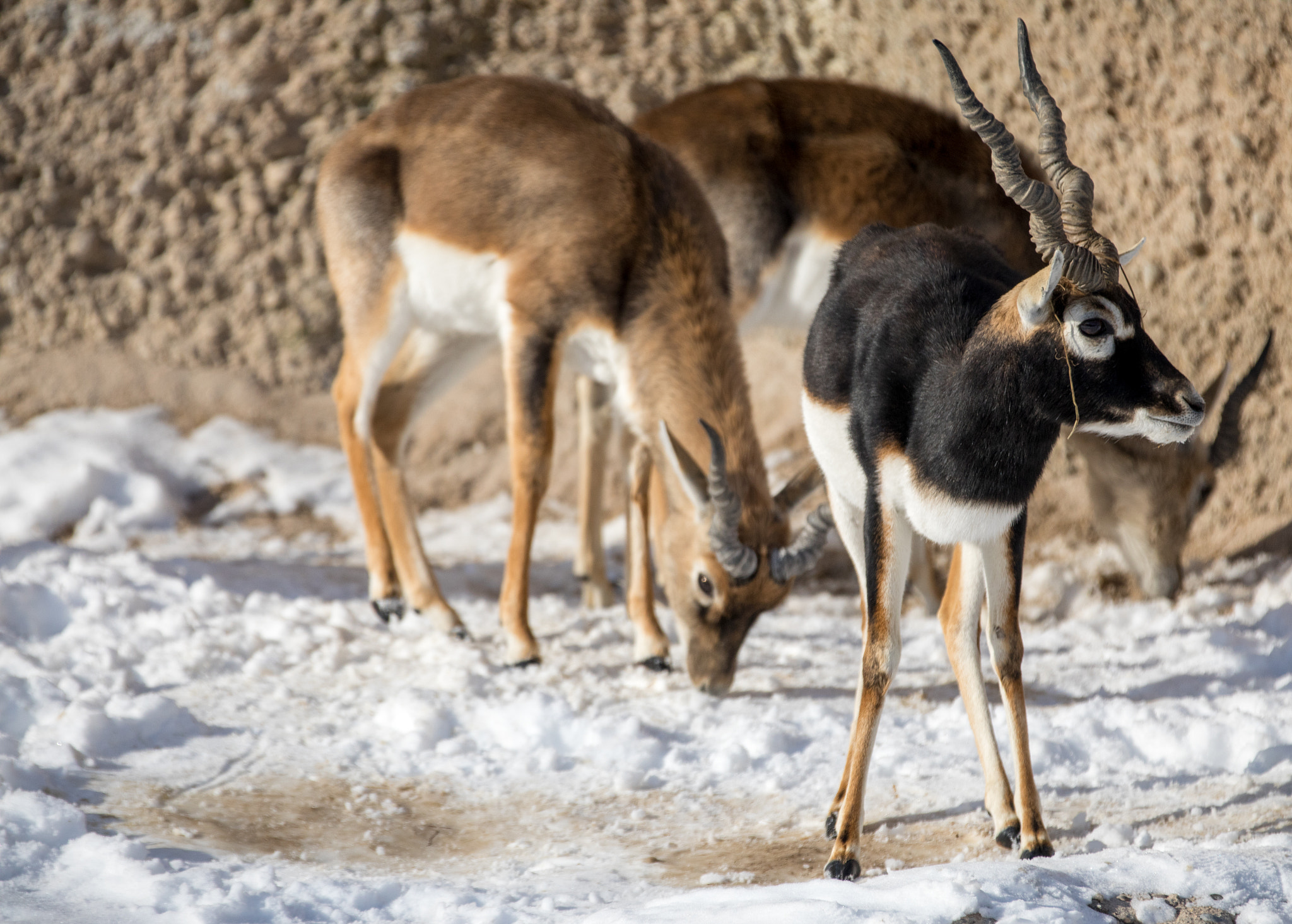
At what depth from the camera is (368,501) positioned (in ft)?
21.4

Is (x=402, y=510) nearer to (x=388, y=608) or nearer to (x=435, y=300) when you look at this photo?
(x=388, y=608)

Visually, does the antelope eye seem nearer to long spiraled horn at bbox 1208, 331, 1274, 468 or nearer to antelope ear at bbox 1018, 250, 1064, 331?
antelope ear at bbox 1018, 250, 1064, 331

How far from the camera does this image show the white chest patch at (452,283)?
611 cm

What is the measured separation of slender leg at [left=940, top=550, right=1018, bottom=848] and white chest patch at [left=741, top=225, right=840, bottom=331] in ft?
9.75

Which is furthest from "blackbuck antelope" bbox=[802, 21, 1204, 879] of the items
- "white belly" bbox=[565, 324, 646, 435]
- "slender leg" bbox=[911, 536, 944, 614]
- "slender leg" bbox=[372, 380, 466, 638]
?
"slender leg" bbox=[372, 380, 466, 638]

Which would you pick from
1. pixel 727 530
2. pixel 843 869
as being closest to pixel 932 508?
pixel 843 869

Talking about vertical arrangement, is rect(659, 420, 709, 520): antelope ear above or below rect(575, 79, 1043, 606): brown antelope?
below

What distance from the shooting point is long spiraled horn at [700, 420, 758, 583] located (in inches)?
196

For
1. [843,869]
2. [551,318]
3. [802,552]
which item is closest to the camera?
[843,869]

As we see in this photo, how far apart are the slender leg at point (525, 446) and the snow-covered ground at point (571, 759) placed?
21 cm

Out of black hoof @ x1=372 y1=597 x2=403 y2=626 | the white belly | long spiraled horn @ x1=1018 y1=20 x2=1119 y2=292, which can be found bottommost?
black hoof @ x1=372 y1=597 x2=403 y2=626

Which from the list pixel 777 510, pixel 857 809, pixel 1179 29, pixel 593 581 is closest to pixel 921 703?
pixel 777 510

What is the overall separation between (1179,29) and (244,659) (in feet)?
19.9

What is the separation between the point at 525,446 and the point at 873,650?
270 centimetres
